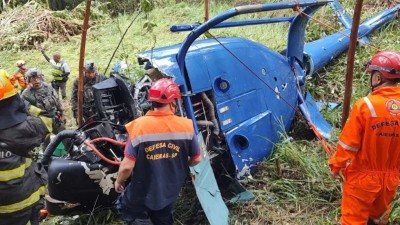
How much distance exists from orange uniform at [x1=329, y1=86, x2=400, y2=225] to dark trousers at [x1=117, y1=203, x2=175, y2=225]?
4.20ft

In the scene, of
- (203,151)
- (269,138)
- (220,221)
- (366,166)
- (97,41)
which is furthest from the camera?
(97,41)

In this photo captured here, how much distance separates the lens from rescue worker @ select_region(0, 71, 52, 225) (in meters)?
2.67

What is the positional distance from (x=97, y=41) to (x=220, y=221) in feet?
33.4

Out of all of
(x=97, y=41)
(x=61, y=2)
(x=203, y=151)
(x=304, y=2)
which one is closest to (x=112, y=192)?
(x=203, y=151)

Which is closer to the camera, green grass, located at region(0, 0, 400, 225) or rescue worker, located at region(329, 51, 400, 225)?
rescue worker, located at region(329, 51, 400, 225)

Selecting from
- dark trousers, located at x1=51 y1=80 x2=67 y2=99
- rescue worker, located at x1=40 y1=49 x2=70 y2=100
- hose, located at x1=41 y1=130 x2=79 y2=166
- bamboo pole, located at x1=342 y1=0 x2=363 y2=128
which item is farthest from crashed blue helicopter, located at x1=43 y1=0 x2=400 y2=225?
dark trousers, located at x1=51 y1=80 x2=67 y2=99

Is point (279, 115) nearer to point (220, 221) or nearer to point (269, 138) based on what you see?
point (269, 138)

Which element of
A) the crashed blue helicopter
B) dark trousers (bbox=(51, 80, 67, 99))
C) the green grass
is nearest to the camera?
the crashed blue helicopter

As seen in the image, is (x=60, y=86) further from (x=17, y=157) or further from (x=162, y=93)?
(x=162, y=93)

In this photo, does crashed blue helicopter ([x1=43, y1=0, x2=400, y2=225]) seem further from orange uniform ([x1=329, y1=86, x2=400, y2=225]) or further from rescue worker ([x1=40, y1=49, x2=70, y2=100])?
rescue worker ([x1=40, y1=49, x2=70, y2=100])

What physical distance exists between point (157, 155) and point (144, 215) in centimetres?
54

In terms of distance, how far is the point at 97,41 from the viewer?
12.5 meters

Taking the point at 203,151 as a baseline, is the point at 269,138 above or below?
below

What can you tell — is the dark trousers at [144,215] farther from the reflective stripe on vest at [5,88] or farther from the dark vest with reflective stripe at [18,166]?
the reflective stripe on vest at [5,88]
